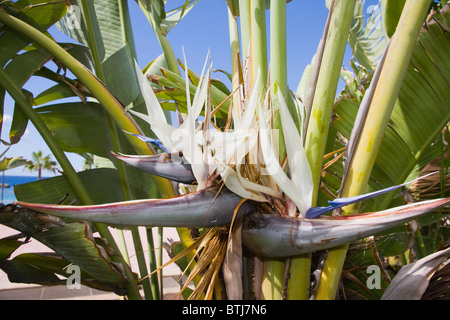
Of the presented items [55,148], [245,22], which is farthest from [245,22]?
[55,148]

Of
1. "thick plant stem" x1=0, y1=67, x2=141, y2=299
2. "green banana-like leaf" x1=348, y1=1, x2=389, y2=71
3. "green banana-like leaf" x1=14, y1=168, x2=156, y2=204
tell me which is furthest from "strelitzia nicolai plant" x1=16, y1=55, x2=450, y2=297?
"green banana-like leaf" x1=348, y1=1, x2=389, y2=71

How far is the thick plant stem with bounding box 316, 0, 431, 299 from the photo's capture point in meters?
0.46

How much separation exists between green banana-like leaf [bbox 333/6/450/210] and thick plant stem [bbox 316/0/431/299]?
0.83 ft

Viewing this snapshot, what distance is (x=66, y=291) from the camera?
6.88 feet

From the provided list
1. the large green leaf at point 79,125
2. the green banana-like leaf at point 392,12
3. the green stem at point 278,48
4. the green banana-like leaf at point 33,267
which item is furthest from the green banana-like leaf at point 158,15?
the green banana-like leaf at point 33,267

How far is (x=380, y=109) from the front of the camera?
467 mm

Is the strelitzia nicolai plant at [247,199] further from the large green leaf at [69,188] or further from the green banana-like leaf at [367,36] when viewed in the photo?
the green banana-like leaf at [367,36]

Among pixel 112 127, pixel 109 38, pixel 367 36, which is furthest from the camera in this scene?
pixel 367 36

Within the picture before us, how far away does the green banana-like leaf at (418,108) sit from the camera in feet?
2.25

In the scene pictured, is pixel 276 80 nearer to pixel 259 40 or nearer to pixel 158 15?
pixel 259 40

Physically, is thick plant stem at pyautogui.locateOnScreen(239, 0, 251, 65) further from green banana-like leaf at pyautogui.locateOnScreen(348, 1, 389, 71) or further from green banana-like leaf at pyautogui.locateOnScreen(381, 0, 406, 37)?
green banana-like leaf at pyautogui.locateOnScreen(348, 1, 389, 71)

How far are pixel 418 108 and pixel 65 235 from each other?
76 centimetres

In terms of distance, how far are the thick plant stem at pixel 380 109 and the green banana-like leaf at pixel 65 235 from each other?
42cm
